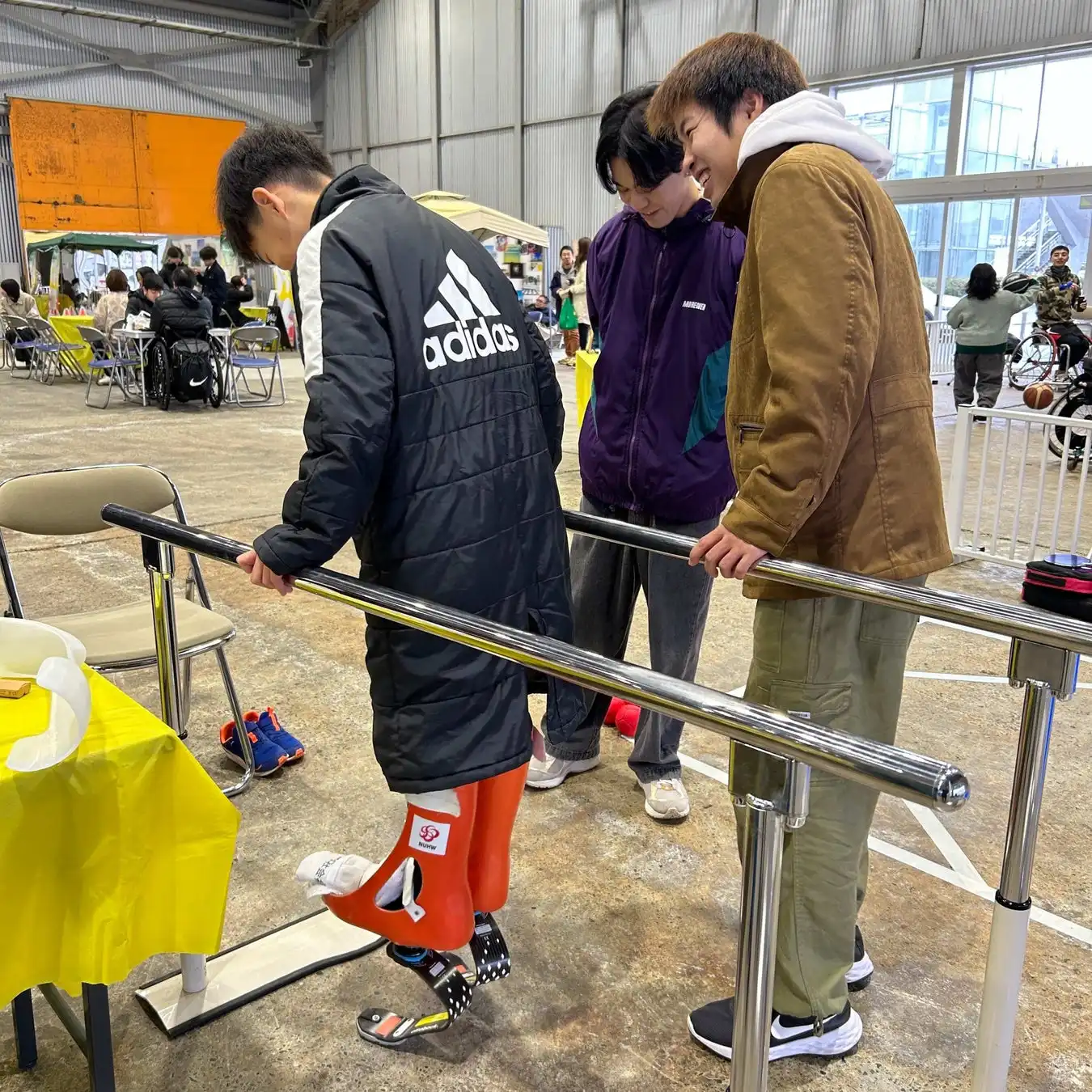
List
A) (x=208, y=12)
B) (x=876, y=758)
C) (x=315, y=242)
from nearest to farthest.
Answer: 1. (x=876, y=758)
2. (x=315, y=242)
3. (x=208, y=12)

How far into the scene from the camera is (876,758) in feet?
2.69

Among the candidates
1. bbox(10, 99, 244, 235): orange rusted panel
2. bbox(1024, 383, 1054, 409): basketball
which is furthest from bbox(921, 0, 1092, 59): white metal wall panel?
bbox(10, 99, 244, 235): orange rusted panel

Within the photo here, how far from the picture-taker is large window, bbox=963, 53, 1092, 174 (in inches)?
485

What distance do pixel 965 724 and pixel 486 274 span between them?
2.27m

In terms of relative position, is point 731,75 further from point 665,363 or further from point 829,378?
point 665,363

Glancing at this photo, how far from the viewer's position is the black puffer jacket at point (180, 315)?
32.3ft

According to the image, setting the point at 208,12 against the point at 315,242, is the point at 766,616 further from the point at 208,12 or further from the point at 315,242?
the point at 208,12

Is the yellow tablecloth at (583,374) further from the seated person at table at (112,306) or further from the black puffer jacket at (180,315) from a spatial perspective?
the seated person at table at (112,306)

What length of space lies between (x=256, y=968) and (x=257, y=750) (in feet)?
2.88

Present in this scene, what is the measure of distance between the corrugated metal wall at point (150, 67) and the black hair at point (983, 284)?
1969 cm

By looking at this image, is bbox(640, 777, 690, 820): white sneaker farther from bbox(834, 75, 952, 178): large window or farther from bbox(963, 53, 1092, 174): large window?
bbox(834, 75, 952, 178): large window

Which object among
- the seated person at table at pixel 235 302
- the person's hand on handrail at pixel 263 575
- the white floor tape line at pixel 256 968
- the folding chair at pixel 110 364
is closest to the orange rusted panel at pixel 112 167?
the seated person at table at pixel 235 302

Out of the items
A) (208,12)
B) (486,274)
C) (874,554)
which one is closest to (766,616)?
(874,554)

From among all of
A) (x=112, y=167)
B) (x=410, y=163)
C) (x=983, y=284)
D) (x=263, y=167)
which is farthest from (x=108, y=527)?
(x=112, y=167)
